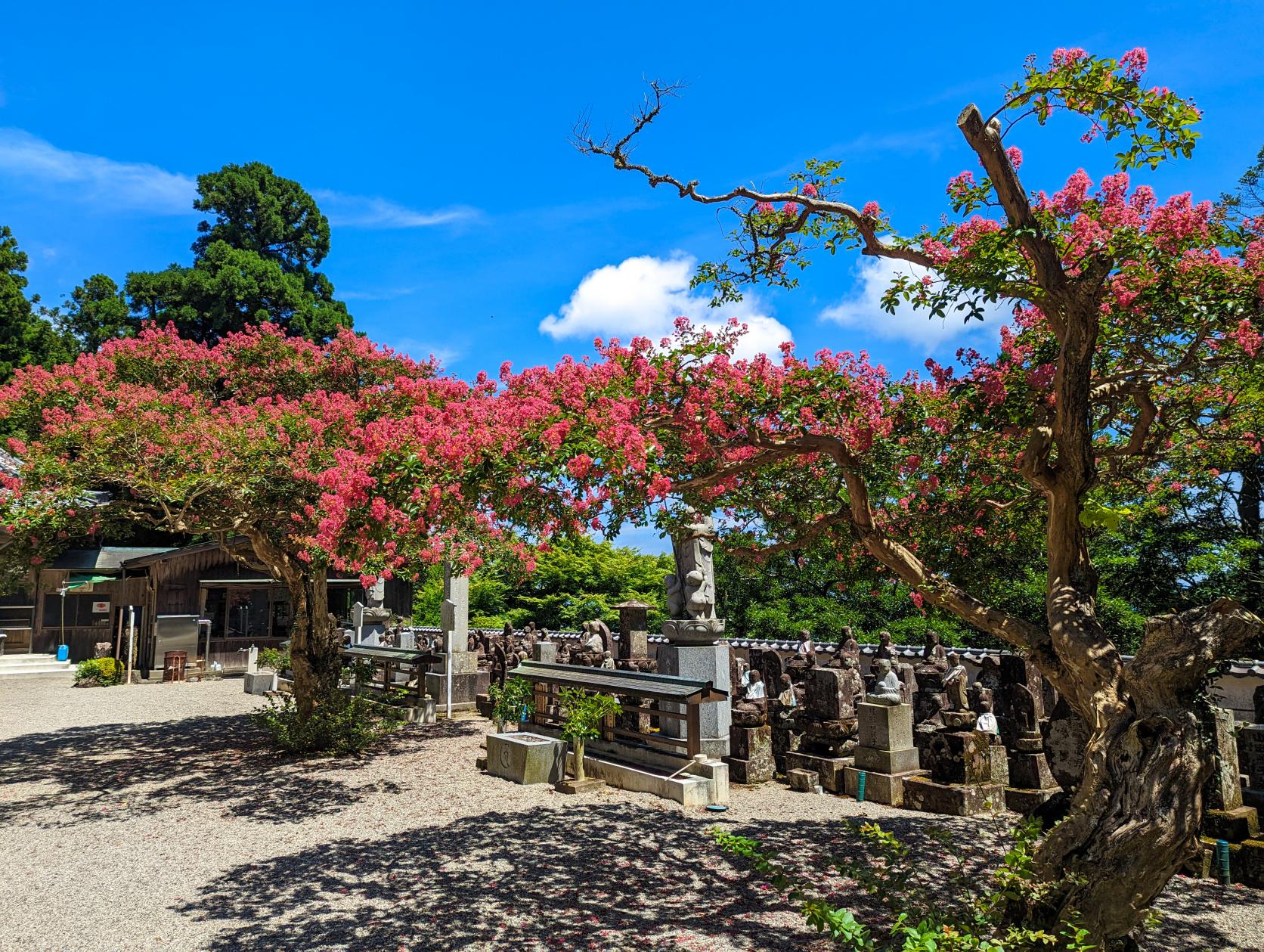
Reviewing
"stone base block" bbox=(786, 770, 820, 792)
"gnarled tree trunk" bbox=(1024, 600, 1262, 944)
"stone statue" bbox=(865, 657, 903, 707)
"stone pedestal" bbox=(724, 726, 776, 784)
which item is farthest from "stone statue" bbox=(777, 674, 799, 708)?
"gnarled tree trunk" bbox=(1024, 600, 1262, 944)

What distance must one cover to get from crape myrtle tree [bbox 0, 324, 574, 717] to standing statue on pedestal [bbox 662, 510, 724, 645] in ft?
7.11

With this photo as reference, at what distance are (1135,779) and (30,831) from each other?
374 inches

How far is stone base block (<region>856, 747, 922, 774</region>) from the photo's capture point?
903 cm

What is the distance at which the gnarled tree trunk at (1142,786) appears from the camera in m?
3.92

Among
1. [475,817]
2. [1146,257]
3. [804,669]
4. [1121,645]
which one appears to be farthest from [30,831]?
[1121,645]

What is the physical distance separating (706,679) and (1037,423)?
5.46m

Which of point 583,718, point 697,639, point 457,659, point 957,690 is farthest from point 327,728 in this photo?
point 957,690

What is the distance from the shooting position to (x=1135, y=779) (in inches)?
159

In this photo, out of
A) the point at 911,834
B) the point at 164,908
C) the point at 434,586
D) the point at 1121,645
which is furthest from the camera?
the point at 434,586

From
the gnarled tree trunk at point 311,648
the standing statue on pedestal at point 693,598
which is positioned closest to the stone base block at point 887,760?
the standing statue on pedestal at point 693,598

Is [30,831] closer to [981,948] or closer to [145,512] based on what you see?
[145,512]

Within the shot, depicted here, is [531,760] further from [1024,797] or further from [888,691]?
[1024,797]

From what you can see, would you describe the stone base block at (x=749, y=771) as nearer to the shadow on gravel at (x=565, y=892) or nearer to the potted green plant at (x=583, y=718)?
the potted green plant at (x=583, y=718)

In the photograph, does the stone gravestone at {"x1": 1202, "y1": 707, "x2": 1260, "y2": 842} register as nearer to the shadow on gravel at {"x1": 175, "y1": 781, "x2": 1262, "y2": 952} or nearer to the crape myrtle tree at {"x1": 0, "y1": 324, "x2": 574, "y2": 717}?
the shadow on gravel at {"x1": 175, "y1": 781, "x2": 1262, "y2": 952}
